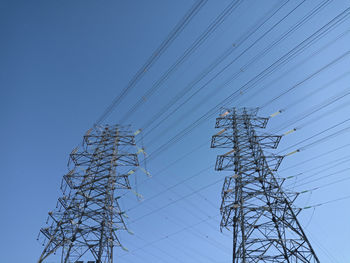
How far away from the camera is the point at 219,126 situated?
16.9m

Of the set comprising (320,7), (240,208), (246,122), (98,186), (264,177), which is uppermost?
(246,122)

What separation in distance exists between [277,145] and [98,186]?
11.6 metres

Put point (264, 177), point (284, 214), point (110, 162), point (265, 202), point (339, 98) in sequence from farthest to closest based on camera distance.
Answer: point (110, 162) → point (264, 177) → point (265, 202) → point (284, 214) → point (339, 98)

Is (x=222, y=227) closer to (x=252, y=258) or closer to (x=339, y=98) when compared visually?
(x=252, y=258)

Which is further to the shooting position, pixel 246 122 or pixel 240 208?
pixel 246 122

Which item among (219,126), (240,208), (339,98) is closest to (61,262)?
(240,208)

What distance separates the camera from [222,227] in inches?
508

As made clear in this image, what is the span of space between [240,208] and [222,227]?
2178 mm

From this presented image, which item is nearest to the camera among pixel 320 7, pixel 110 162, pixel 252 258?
pixel 320 7

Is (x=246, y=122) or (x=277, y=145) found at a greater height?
(x=246, y=122)

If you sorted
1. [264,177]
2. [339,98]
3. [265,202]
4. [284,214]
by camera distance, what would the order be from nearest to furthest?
[339,98] < [284,214] < [265,202] < [264,177]

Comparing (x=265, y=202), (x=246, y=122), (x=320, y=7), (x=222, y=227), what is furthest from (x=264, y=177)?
(x=320, y=7)

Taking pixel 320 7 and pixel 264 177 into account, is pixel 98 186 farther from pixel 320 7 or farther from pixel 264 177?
pixel 320 7

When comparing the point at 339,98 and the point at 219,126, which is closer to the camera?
the point at 339,98
